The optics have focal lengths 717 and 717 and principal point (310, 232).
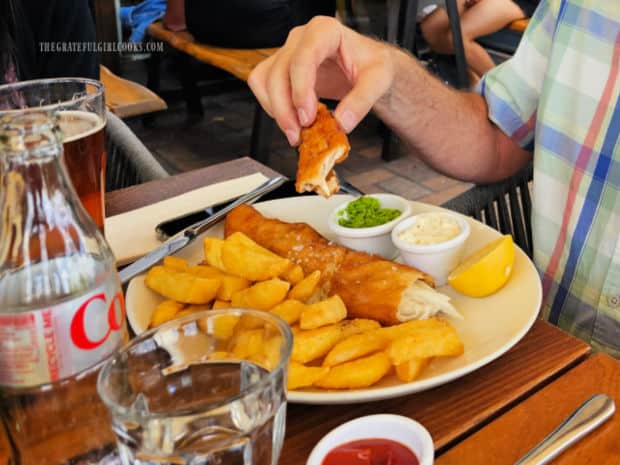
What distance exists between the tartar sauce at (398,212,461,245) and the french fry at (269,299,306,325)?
1.02ft

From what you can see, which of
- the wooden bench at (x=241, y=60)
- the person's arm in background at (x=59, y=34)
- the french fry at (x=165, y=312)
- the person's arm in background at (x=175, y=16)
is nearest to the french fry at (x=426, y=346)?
the french fry at (x=165, y=312)

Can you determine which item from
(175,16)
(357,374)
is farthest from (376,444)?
(175,16)

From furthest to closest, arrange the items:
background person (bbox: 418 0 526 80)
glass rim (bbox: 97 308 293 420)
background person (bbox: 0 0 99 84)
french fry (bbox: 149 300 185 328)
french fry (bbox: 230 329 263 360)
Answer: background person (bbox: 418 0 526 80) < background person (bbox: 0 0 99 84) < french fry (bbox: 149 300 185 328) < french fry (bbox: 230 329 263 360) < glass rim (bbox: 97 308 293 420)

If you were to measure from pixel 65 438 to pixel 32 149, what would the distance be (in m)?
0.32

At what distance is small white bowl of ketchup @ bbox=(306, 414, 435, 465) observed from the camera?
716 millimetres

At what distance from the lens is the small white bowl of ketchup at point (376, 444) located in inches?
28.2

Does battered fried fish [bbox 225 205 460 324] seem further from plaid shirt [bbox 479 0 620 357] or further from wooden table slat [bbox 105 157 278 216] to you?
plaid shirt [bbox 479 0 620 357]

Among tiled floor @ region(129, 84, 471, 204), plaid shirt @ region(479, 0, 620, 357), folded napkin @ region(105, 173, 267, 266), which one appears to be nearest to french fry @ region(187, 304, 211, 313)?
folded napkin @ region(105, 173, 267, 266)

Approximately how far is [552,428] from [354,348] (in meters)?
0.25

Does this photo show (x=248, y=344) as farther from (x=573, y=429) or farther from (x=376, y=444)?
(x=573, y=429)

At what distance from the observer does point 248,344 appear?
2.18ft

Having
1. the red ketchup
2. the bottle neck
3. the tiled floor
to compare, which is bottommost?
the tiled floor

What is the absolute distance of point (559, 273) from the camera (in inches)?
58.1

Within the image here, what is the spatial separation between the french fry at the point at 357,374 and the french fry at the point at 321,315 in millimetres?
71
